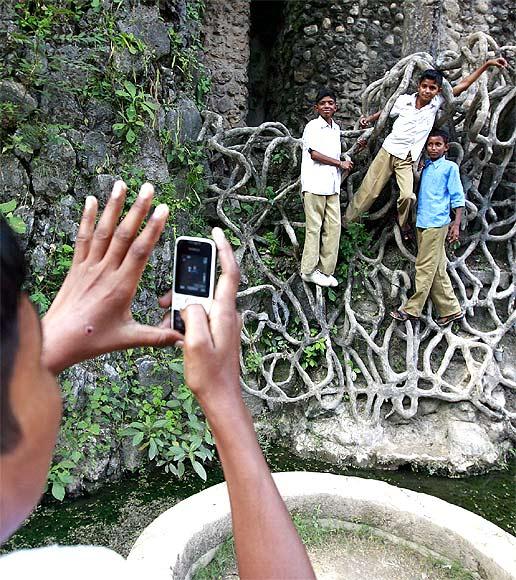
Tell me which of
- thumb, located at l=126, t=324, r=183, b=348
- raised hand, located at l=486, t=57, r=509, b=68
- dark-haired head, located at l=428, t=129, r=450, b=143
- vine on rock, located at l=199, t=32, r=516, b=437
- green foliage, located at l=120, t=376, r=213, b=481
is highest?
raised hand, located at l=486, t=57, r=509, b=68

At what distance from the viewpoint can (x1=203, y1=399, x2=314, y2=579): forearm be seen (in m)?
0.60

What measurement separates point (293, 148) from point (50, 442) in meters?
3.59

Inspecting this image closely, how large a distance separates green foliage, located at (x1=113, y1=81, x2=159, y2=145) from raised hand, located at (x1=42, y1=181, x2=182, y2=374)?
2.61m

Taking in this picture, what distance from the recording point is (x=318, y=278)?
3.59 metres

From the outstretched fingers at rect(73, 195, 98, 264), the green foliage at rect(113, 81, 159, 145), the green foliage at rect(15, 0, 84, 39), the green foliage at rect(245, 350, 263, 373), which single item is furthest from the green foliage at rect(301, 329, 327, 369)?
the outstretched fingers at rect(73, 195, 98, 264)

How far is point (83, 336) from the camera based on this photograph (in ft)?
2.47

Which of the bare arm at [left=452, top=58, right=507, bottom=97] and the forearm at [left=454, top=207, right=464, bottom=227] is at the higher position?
the bare arm at [left=452, top=58, right=507, bottom=97]

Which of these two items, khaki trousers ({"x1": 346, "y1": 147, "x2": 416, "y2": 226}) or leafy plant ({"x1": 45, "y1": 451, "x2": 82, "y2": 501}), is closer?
leafy plant ({"x1": 45, "y1": 451, "x2": 82, "y2": 501})

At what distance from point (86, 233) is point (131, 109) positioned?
2675mm

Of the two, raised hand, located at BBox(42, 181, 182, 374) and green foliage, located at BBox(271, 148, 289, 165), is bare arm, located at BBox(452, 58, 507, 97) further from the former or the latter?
raised hand, located at BBox(42, 181, 182, 374)

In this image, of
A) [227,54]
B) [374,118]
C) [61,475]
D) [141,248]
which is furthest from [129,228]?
[227,54]

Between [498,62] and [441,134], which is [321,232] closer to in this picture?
[441,134]

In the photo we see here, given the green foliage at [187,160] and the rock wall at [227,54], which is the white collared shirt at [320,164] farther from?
the rock wall at [227,54]

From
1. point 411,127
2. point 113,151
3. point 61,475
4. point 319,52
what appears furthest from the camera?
point 319,52
